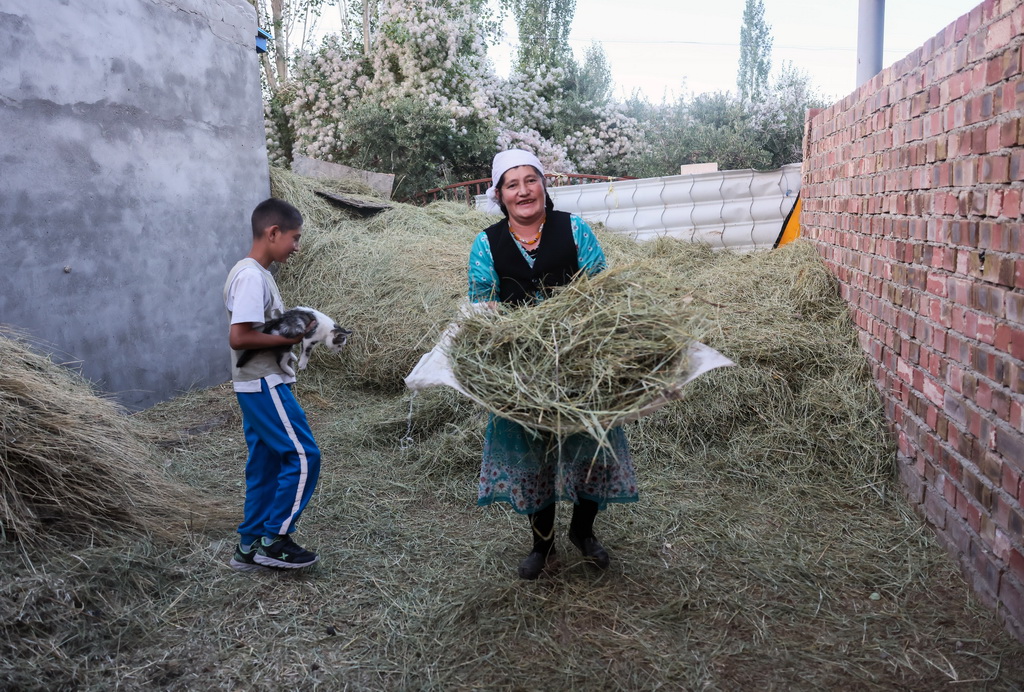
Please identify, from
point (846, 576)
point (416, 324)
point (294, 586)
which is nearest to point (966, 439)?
point (846, 576)

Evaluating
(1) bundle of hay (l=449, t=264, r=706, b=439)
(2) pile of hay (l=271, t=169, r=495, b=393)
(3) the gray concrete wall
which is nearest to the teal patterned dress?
(1) bundle of hay (l=449, t=264, r=706, b=439)

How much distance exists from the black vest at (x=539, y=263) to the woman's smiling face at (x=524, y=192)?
7cm

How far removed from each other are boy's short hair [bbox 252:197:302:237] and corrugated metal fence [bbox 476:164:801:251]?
5029 mm

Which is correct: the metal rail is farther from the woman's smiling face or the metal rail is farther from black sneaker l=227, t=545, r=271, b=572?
black sneaker l=227, t=545, r=271, b=572

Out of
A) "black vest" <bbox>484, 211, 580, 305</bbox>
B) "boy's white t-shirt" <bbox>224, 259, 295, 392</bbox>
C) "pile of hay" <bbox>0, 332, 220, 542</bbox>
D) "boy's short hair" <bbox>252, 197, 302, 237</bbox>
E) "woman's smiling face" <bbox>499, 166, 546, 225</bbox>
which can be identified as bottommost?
"pile of hay" <bbox>0, 332, 220, 542</bbox>

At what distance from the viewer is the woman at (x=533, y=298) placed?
2799mm

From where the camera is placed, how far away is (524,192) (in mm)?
2826

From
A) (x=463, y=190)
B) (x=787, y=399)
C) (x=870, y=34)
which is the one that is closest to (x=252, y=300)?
(x=787, y=399)

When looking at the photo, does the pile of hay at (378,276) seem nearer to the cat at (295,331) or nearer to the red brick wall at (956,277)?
the cat at (295,331)

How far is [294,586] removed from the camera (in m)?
2.99

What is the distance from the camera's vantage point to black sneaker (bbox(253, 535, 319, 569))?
9.76ft

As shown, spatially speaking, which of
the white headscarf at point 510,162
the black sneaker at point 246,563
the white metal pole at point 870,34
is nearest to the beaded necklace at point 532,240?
the white headscarf at point 510,162

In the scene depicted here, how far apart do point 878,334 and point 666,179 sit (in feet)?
14.3

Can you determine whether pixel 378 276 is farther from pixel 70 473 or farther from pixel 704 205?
pixel 70 473
